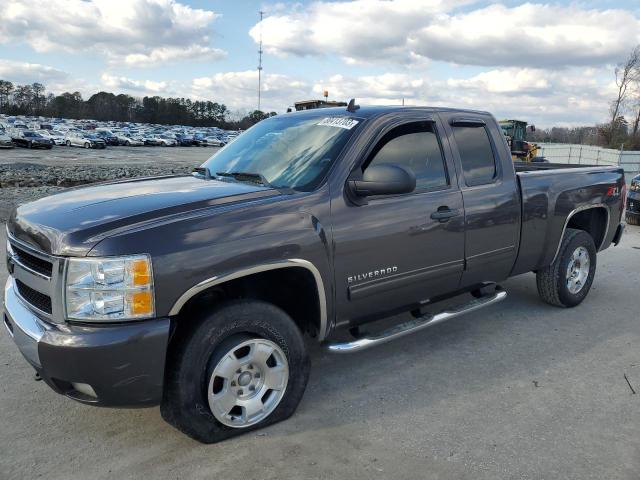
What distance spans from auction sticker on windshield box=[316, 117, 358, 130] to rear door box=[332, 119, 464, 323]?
203 mm

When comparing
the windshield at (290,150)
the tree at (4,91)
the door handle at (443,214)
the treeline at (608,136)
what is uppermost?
the tree at (4,91)

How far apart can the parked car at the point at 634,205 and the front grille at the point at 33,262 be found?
37.7 feet

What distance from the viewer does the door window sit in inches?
146

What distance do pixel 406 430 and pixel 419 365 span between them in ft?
3.13

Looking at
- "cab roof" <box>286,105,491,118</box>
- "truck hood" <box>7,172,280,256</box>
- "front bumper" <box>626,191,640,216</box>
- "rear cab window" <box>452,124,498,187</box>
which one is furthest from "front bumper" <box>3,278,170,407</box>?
"front bumper" <box>626,191,640,216</box>

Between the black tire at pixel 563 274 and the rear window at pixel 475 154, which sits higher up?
the rear window at pixel 475 154

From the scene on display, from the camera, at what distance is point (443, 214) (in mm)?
3834

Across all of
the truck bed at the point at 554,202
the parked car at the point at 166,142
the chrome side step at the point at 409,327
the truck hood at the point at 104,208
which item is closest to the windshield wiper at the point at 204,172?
the truck hood at the point at 104,208

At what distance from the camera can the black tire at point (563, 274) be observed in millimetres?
5184

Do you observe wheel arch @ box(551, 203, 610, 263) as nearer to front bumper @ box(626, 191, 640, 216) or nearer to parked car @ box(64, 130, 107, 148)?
front bumper @ box(626, 191, 640, 216)

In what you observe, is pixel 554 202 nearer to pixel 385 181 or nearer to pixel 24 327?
pixel 385 181

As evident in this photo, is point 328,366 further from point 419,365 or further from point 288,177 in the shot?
point 288,177

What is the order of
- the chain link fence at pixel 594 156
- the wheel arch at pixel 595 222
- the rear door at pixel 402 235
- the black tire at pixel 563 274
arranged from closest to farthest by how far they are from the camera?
the rear door at pixel 402 235 < the black tire at pixel 563 274 < the wheel arch at pixel 595 222 < the chain link fence at pixel 594 156

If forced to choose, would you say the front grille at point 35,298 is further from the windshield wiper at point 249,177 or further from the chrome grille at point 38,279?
the windshield wiper at point 249,177
